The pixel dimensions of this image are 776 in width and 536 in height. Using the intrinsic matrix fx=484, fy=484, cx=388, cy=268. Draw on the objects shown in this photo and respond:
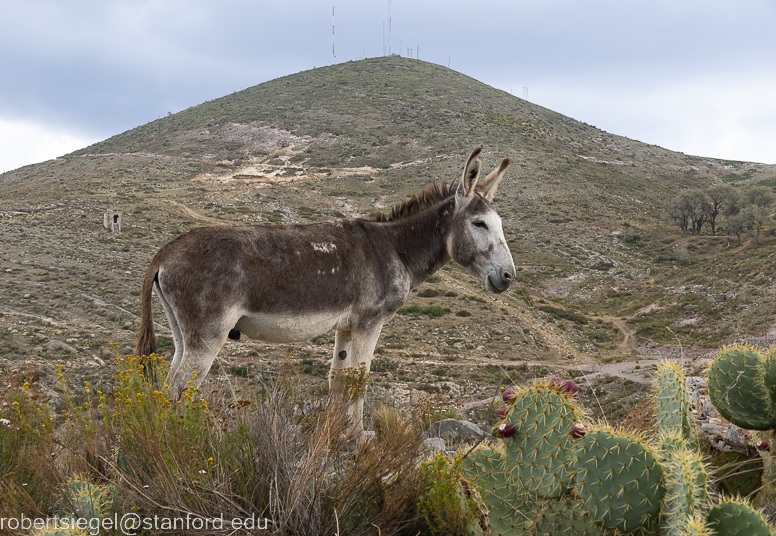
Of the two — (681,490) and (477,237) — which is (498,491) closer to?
(681,490)

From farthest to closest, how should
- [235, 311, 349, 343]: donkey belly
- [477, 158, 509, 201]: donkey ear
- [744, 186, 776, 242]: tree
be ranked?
[744, 186, 776, 242]: tree
[477, 158, 509, 201]: donkey ear
[235, 311, 349, 343]: donkey belly

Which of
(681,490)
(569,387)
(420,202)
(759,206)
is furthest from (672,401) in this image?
(759,206)

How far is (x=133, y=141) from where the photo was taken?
97625 millimetres

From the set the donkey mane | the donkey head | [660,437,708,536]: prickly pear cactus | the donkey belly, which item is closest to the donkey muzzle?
the donkey head

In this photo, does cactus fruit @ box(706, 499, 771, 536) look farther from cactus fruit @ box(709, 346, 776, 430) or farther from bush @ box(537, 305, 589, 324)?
bush @ box(537, 305, 589, 324)

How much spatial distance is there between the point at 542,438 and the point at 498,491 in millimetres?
551

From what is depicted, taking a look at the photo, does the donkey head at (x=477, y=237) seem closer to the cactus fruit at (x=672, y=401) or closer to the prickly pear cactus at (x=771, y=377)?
the cactus fruit at (x=672, y=401)

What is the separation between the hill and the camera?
20.0 meters

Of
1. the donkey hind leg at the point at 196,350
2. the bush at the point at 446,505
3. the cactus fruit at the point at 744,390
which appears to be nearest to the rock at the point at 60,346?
the donkey hind leg at the point at 196,350

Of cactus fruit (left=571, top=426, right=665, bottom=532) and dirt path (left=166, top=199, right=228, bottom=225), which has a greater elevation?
dirt path (left=166, top=199, right=228, bottom=225)

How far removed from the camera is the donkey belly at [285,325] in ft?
15.1

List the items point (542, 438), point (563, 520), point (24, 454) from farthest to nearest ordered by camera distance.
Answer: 1. point (24, 454)
2. point (542, 438)
3. point (563, 520)

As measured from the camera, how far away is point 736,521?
246 cm

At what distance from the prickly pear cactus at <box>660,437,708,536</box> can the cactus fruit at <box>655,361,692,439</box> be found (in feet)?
2.03
